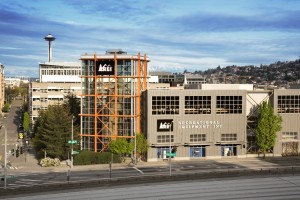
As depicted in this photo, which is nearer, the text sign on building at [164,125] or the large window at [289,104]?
the text sign on building at [164,125]

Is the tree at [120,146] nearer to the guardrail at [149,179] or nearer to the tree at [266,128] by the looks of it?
the guardrail at [149,179]

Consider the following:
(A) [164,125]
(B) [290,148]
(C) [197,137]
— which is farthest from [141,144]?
(B) [290,148]

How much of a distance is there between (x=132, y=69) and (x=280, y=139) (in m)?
31.2

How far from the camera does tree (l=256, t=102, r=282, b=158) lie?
266ft

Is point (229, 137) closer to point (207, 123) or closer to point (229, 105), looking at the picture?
point (207, 123)

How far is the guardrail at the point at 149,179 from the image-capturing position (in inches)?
2138

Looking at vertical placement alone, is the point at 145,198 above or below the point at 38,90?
below

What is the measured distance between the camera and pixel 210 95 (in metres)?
81.8

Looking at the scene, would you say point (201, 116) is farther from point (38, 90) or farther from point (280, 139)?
point (38, 90)

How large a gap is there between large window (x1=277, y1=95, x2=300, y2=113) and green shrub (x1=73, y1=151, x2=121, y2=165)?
1292 inches

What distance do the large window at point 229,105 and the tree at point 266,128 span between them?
4206 mm

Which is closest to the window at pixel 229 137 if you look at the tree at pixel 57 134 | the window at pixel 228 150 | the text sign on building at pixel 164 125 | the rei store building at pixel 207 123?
the rei store building at pixel 207 123

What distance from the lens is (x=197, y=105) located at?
3214 inches

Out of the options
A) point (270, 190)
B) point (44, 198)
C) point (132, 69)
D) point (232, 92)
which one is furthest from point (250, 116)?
point (44, 198)
